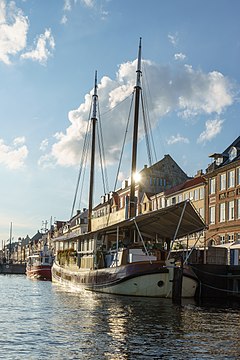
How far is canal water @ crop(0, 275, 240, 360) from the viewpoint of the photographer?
16.3 meters

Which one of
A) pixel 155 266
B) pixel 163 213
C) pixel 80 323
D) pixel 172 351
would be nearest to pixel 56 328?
pixel 80 323

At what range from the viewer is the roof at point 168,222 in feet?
116

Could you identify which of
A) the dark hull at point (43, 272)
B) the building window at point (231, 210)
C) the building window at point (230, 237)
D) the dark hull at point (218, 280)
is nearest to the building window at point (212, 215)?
the building window at point (231, 210)

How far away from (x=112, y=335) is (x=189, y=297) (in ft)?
57.2

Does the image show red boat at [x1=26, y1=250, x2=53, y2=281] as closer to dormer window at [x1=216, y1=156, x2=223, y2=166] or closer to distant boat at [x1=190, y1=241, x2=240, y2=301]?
dormer window at [x1=216, y1=156, x2=223, y2=166]

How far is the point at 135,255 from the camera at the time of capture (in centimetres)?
3681

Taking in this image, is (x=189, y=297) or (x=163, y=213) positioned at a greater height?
(x=163, y=213)

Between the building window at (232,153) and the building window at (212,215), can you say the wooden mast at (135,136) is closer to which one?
the building window at (232,153)

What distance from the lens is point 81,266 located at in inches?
1953

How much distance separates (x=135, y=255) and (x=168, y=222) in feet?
12.5

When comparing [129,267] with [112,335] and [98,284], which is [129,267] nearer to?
[98,284]

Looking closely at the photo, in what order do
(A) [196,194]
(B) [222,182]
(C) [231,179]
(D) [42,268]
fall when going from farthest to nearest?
(D) [42,268] < (A) [196,194] < (B) [222,182] < (C) [231,179]

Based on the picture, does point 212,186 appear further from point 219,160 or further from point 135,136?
point 135,136

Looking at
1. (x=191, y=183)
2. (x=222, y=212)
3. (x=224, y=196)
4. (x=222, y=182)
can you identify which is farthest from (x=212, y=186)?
(x=191, y=183)
